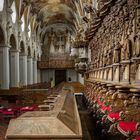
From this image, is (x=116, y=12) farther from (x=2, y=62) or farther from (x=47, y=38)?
(x=47, y=38)

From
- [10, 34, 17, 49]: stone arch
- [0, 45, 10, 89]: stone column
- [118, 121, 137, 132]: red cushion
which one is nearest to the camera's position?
[118, 121, 137, 132]: red cushion

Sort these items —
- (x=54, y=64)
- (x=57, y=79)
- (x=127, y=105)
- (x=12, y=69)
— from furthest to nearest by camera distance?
(x=57, y=79), (x=54, y=64), (x=12, y=69), (x=127, y=105)

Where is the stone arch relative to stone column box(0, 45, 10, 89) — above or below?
above

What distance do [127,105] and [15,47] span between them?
17630 mm

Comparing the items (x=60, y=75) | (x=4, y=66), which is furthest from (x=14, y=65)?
(x=60, y=75)

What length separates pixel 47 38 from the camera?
3931 centimetres

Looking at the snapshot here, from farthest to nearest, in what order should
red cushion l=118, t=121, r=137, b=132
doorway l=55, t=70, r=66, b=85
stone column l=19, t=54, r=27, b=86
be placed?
doorway l=55, t=70, r=66, b=85
stone column l=19, t=54, r=27, b=86
red cushion l=118, t=121, r=137, b=132

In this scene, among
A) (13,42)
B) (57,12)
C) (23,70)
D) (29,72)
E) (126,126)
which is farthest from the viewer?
(57,12)

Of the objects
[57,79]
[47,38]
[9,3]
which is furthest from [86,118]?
[47,38]

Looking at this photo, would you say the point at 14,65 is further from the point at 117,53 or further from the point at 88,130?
the point at 117,53

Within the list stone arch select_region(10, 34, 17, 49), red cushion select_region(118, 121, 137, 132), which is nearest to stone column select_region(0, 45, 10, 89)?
stone arch select_region(10, 34, 17, 49)

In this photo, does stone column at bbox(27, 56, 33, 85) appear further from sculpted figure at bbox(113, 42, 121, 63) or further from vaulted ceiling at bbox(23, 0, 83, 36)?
sculpted figure at bbox(113, 42, 121, 63)

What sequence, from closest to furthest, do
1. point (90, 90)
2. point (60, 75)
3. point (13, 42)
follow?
point (90, 90), point (13, 42), point (60, 75)

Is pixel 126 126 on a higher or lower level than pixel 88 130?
higher
